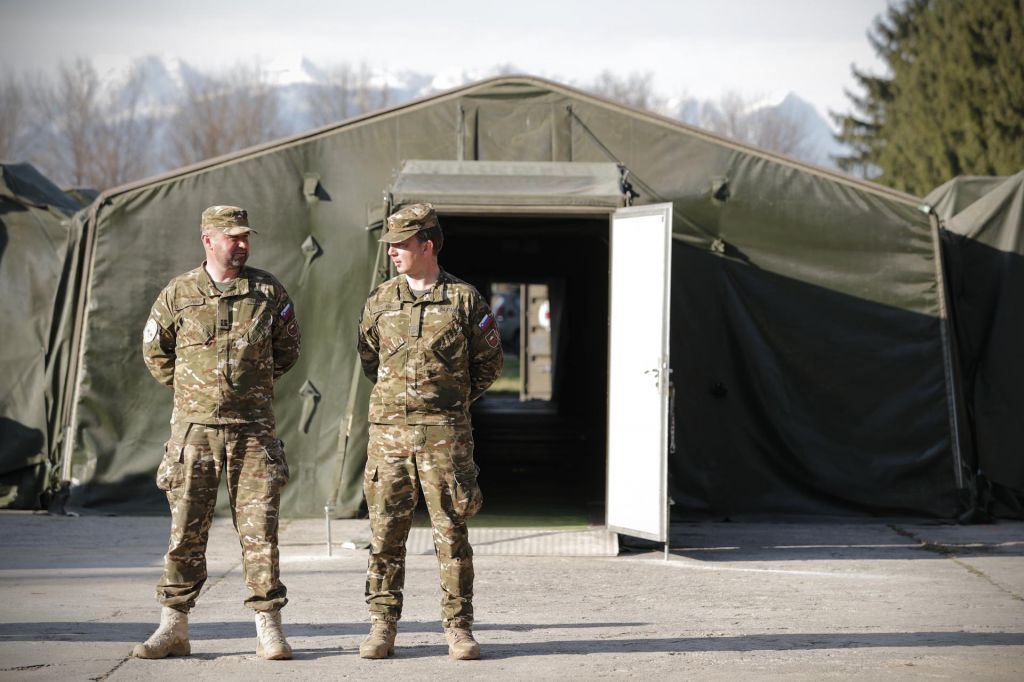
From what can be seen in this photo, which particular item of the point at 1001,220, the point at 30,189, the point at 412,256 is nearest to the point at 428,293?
the point at 412,256

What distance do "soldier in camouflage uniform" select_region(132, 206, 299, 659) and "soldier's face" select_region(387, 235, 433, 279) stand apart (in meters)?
0.56

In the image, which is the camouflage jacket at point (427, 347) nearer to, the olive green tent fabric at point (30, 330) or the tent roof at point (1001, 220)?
the olive green tent fabric at point (30, 330)

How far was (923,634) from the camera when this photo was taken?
19.8ft

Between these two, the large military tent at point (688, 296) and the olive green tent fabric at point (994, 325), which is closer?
the large military tent at point (688, 296)

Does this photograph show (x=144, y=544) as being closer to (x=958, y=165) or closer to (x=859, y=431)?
(x=859, y=431)

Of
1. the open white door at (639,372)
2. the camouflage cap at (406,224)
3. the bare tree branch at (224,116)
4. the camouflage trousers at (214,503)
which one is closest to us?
the camouflage trousers at (214,503)

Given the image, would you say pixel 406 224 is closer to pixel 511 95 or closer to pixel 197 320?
pixel 197 320

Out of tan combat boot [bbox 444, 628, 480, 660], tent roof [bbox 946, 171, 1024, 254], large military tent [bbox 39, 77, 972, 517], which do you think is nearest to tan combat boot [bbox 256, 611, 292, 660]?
tan combat boot [bbox 444, 628, 480, 660]

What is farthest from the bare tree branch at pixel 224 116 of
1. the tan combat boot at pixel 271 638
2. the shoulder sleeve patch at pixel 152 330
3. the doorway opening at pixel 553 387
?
the tan combat boot at pixel 271 638

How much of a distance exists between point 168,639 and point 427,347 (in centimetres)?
163

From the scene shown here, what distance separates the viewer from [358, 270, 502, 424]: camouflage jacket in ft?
17.6

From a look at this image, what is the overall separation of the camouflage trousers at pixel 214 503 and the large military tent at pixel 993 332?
632 cm

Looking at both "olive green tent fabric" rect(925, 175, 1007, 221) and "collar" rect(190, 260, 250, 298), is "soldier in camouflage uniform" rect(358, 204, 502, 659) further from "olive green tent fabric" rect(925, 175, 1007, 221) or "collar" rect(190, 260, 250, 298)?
"olive green tent fabric" rect(925, 175, 1007, 221)

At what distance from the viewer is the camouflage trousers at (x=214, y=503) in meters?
5.25
